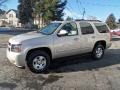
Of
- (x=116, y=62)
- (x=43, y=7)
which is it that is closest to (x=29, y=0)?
(x=43, y=7)

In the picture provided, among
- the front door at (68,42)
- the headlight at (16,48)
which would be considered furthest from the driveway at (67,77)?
the headlight at (16,48)

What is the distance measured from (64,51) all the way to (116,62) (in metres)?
2.83

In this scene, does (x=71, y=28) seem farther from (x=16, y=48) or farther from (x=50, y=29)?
(x=16, y=48)

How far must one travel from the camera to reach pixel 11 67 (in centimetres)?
1022

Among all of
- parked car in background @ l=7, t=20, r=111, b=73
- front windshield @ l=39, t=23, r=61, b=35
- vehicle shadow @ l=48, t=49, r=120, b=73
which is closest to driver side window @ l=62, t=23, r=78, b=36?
parked car in background @ l=7, t=20, r=111, b=73

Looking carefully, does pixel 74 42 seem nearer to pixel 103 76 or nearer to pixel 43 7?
pixel 103 76

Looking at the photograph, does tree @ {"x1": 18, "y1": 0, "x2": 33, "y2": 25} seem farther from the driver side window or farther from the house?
the driver side window

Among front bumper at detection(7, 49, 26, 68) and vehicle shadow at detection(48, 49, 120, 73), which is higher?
front bumper at detection(7, 49, 26, 68)

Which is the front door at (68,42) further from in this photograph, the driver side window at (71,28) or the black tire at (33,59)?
the black tire at (33,59)

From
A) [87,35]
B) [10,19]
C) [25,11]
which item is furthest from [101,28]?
[10,19]

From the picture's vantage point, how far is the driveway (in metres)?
7.75

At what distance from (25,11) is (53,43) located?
70.1 m

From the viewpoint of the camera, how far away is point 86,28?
11125mm

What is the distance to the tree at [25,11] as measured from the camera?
77.7 meters
